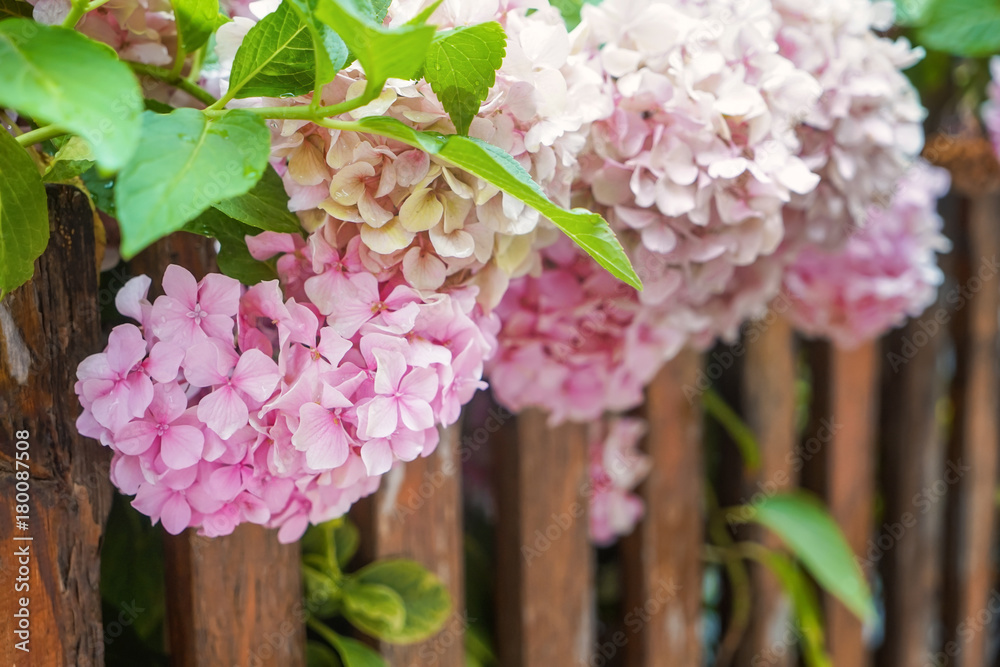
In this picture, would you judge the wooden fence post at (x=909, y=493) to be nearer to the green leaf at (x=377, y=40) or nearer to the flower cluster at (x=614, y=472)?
the flower cluster at (x=614, y=472)

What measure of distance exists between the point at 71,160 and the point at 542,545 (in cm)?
57

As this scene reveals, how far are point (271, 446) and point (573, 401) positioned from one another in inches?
13.1

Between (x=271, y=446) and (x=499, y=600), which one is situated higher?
(x=271, y=446)

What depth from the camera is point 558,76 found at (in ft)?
1.40

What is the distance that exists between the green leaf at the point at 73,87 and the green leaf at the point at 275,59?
0.08m

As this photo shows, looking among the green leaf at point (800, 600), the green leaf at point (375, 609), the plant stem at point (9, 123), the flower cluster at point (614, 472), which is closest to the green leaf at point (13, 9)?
the plant stem at point (9, 123)

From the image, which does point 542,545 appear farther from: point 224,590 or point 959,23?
point 959,23

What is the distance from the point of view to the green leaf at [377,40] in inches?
12.1

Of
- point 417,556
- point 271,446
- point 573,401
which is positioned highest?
point 271,446

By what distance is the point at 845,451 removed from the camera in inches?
43.1

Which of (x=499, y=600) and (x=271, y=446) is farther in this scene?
(x=499, y=600)

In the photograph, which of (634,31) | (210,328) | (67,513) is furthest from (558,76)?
(67,513)

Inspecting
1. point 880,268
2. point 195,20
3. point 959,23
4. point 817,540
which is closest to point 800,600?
point 817,540

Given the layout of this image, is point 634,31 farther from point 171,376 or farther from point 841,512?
point 841,512
